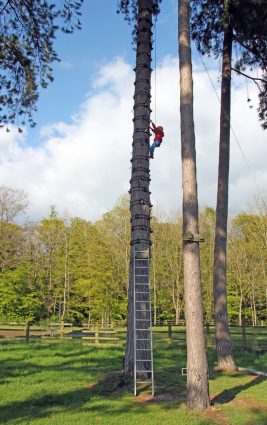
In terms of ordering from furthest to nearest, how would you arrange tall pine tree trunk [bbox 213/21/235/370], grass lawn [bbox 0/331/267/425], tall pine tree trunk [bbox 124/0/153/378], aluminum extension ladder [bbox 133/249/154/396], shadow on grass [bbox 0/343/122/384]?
tall pine tree trunk [bbox 213/21/235/370] → shadow on grass [bbox 0/343/122/384] → tall pine tree trunk [bbox 124/0/153/378] → aluminum extension ladder [bbox 133/249/154/396] → grass lawn [bbox 0/331/267/425]

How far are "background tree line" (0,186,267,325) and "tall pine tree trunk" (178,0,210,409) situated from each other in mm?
27951

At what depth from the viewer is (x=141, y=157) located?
9.48 m

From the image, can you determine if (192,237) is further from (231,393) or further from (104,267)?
(104,267)

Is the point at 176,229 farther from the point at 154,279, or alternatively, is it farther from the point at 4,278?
the point at 4,278

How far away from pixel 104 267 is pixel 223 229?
23.6 m

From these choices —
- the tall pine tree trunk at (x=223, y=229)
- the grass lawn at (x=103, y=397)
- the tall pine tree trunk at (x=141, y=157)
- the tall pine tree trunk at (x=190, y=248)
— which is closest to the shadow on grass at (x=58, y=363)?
the grass lawn at (x=103, y=397)

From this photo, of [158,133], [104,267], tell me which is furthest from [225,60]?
[104,267]

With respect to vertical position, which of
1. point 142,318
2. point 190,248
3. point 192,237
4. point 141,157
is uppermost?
point 141,157

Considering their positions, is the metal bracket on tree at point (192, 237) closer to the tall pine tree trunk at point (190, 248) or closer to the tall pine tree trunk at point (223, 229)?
the tall pine tree trunk at point (190, 248)

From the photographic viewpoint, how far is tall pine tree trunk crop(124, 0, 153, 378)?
8.78m

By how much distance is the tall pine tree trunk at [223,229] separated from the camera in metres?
12.1

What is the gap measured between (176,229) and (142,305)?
31259mm

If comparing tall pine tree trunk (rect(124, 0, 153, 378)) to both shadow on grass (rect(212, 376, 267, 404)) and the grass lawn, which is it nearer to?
the grass lawn

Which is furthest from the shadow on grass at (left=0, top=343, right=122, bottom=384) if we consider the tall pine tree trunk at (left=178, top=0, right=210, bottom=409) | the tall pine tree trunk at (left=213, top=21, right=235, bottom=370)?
the tall pine tree trunk at (left=178, top=0, right=210, bottom=409)
